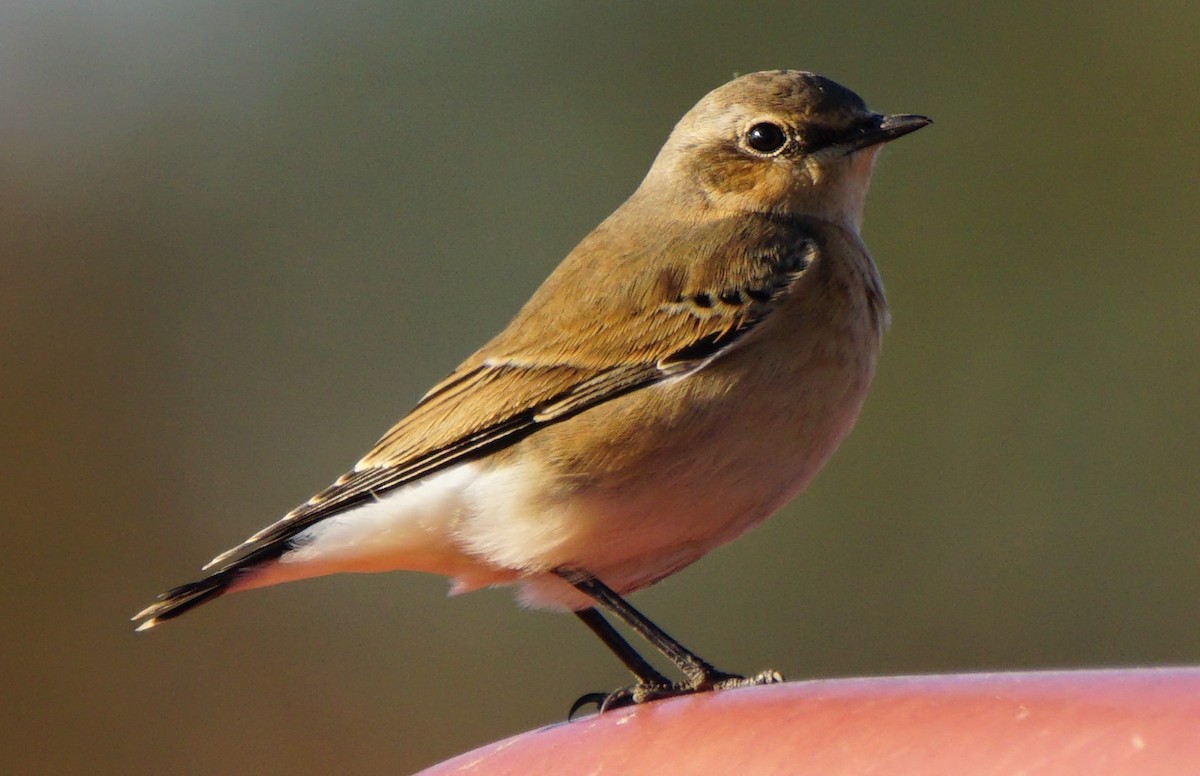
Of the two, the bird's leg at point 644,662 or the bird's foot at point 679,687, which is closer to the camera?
the bird's foot at point 679,687

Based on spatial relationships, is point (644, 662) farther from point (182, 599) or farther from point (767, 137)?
point (767, 137)

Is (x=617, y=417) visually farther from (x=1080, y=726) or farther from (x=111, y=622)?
(x=111, y=622)

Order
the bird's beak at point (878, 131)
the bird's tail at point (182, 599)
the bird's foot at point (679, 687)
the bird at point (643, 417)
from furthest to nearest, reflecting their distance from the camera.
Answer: the bird's beak at point (878, 131)
the bird's tail at point (182, 599)
the bird at point (643, 417)
the bird's foot at point (679, 687)

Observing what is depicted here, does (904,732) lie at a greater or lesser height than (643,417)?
lesser

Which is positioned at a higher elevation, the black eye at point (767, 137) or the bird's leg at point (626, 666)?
the black eye at point (767, 137)

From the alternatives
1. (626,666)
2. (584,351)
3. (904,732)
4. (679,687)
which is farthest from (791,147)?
(904,732)

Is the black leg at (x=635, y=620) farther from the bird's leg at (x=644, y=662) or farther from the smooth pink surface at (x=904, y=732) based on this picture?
the smooth pink surface at (x=904, y=732)

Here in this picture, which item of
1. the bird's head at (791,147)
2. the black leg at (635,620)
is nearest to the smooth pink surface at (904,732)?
the black leg at (635,620)
